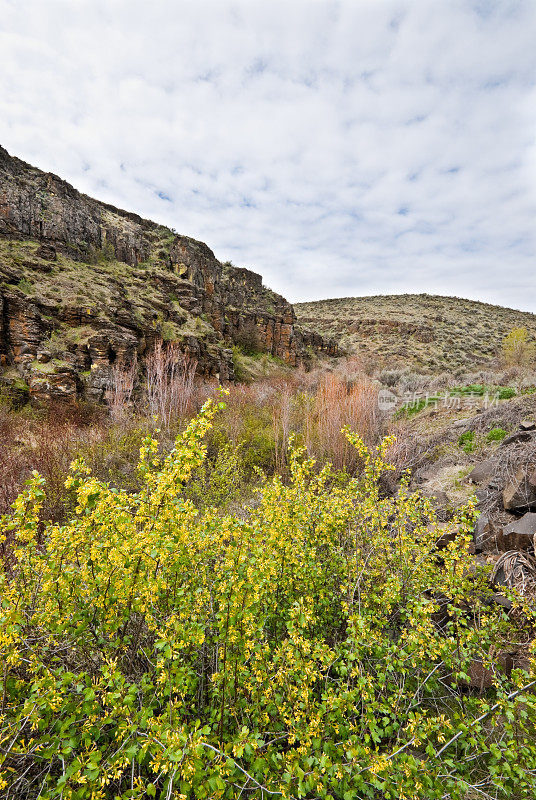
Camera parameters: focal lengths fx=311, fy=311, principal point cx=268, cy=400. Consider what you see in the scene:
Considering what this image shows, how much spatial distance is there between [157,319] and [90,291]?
4205mm

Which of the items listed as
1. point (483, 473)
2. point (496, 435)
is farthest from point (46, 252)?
point (496, 435)

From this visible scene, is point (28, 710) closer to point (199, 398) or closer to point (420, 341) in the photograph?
point (199, 398)

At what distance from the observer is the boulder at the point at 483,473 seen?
6.15 meters

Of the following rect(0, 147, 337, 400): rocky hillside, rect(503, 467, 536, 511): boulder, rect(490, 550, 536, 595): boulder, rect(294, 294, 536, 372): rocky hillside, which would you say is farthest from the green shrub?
rect(294, 294, 536, 372): rocky hillside

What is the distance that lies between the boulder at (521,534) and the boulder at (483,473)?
7.75 feet

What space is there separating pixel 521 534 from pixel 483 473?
9.47ft

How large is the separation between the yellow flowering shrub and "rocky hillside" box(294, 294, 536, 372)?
1519 inches

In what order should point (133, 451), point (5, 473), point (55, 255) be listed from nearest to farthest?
point (5, 473) → point (133, 451) → point (55, 255)

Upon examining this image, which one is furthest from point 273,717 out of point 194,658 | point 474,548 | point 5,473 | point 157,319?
point 157,319

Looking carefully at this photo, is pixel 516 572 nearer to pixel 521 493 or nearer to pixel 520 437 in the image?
pixel 521 493

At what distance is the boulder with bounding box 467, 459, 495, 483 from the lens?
20.2 feet

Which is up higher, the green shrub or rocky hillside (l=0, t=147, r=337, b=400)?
rocky hillside (l=0, t=147, r=337, b=400)

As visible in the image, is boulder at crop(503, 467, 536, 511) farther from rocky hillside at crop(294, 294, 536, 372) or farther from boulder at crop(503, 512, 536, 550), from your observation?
rocky hillside at crop(294, 294, 536, 372)

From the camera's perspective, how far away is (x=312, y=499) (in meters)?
3.60
